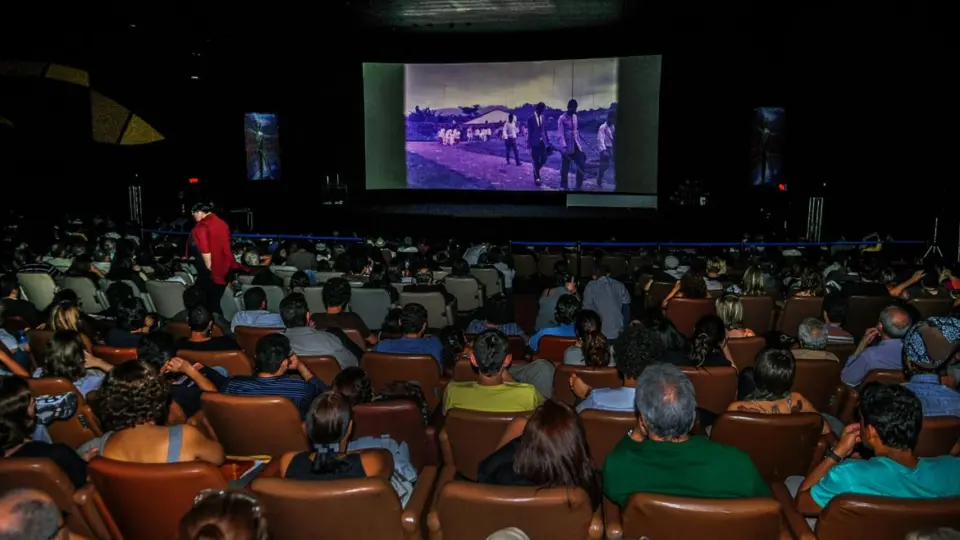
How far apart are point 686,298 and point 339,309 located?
11.0ft

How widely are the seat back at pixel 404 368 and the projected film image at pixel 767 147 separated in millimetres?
13863

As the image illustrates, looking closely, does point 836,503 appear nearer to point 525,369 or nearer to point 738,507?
point 738,507

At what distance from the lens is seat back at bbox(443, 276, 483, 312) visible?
909 cm

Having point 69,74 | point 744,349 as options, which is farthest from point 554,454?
point 69,74

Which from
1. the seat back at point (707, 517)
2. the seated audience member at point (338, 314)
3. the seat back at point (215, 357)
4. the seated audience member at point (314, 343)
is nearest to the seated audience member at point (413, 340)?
the seated audience member at point (314, 343)

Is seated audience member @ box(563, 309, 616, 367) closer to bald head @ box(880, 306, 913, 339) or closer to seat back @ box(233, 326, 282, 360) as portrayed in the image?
bald head @ box(880, 306, 913, 339)

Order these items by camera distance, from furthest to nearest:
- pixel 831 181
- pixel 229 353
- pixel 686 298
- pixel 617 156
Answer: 1. pixel 617 156
2. pixel 831 181
3. pixel 686 298
4. pixel 229 353

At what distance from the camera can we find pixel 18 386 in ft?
10.2

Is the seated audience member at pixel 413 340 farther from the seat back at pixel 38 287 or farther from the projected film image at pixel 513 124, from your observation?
the projected film image at pixel 513 124

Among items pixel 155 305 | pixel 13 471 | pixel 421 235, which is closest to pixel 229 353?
pixel 13 471

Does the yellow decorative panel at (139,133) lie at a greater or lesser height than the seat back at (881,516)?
greater

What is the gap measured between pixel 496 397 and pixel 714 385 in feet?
4.57

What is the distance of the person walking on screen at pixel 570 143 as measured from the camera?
17.9 meters

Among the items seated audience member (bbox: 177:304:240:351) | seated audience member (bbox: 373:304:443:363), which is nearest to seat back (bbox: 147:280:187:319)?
seated audience member (bbox: 177:304:240:351)
